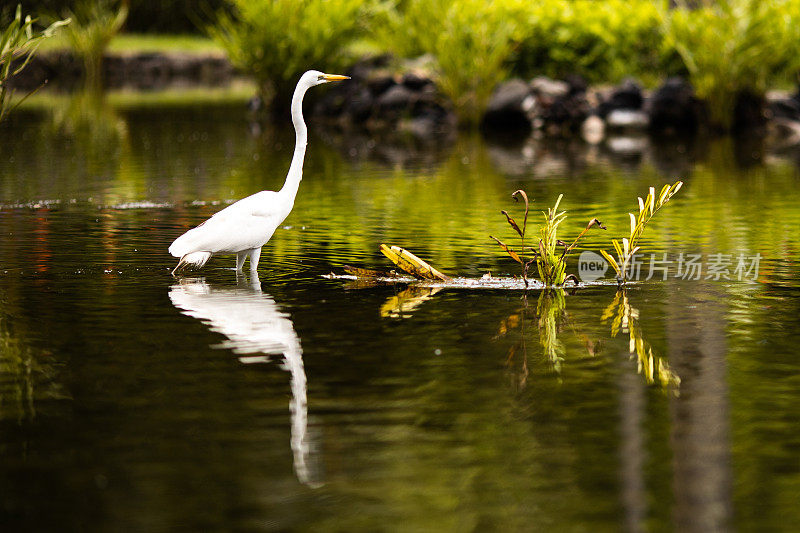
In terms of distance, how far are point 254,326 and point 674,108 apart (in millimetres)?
17056

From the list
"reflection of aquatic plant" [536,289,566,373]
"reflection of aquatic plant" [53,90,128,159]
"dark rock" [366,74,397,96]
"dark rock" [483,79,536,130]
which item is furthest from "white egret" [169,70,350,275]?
"dark rock" [366,74,397,96]

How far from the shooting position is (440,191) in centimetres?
1433

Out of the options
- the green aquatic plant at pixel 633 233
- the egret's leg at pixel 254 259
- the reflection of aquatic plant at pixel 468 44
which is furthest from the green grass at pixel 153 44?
the green aquatic plant at pixel 633 233

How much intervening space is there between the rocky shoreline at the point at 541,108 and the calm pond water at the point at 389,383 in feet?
35.5

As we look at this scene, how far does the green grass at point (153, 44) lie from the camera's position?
37.6 meters

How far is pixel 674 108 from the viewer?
76.1ft

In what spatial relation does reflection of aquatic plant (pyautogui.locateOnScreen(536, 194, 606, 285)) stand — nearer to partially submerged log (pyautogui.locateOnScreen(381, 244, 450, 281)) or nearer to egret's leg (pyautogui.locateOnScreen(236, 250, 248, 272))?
partially submerged log (pyautogui.locateOnScreen(381, 244, 450, 281))

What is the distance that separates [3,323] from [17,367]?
108 centimetres

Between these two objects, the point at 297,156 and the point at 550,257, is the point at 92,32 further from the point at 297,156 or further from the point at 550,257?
the point at 550,257

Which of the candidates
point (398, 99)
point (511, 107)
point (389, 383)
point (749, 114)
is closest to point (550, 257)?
point (389, 383)

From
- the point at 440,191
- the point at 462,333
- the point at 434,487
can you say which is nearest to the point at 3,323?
the point at 462,333

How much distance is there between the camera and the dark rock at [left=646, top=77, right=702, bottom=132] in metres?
23.0

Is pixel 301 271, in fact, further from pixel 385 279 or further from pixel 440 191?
pixel 440 191

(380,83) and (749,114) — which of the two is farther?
(380,83)
